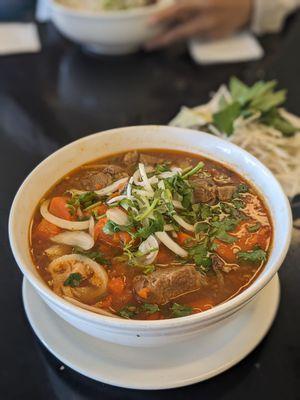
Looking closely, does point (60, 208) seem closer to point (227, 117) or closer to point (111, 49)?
point (227, 117)

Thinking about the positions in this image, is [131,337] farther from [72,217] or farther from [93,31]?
[93,31]

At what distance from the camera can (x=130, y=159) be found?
65.9 inches

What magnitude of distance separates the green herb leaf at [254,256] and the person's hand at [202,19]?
1.69 m

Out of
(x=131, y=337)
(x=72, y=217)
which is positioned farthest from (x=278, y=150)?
(x=131, y=337)

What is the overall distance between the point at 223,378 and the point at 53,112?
1.52 metres

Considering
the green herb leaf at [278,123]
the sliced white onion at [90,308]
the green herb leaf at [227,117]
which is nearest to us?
the sliced white onion at [90,308]

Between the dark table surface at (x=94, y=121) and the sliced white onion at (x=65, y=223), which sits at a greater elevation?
the sliced white onion at (x=65, y=223)

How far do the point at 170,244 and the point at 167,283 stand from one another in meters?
0.13

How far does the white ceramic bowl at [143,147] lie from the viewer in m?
1.12

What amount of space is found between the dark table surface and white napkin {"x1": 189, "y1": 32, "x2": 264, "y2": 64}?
0.05 m

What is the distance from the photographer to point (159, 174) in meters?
1.52

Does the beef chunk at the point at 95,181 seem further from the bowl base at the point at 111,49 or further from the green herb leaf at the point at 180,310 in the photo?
the bowl base at the point at 111,49

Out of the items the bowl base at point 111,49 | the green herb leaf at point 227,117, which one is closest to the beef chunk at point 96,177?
the green herb leaf at point 227,117

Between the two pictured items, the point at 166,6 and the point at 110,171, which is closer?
the point at 110,171
